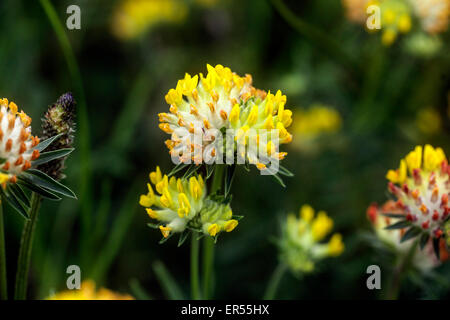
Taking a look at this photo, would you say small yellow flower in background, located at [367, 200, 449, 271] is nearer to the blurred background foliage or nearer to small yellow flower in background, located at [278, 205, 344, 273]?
small yellow flower in background, located at [278, 205, 344, 273]

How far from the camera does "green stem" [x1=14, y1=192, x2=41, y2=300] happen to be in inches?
51.1

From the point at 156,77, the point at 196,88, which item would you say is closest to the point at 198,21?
the point at 156,77

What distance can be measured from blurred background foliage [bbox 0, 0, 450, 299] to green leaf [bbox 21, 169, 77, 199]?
77 cm

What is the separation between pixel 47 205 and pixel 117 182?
1.27ft

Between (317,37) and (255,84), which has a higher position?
(255,84)

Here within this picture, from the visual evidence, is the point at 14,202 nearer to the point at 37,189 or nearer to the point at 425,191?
the point at 37,189

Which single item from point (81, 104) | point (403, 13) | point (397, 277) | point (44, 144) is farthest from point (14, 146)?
point (403, 13)

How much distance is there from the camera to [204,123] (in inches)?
50.2

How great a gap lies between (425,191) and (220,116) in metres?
0.65

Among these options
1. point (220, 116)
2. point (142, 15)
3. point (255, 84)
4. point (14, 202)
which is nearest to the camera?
point (14, 202)

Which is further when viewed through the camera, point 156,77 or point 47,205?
point 156,77

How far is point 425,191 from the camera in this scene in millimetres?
1490

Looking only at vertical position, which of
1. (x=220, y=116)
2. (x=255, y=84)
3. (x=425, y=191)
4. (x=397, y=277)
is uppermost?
(x=255, y=84)

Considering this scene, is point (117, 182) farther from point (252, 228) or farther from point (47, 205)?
point (252, 228)
